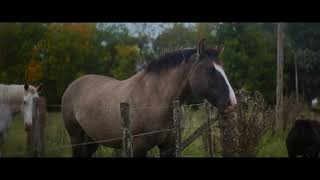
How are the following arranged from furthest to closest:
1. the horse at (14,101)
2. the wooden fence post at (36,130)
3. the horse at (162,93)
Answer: the horse at (14,101), the horse at (162,93), the wooden fence post at (36,130)

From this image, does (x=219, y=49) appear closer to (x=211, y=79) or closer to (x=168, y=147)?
(x=211, y=79)

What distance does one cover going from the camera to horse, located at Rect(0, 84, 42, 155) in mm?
5512

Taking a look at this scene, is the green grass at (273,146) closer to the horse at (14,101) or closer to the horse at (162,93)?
the horse at (162,93)

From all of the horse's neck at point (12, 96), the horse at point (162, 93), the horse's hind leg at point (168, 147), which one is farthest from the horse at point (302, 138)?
the horse's neck at point (12, 96)

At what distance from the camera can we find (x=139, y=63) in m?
5.83

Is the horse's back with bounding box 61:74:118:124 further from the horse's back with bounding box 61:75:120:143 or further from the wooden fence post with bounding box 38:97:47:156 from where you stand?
the wooden fence post with bounding box 38:97:47:156

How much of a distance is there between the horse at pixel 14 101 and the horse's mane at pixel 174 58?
1.33 m

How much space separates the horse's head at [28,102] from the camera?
537 centimetres
